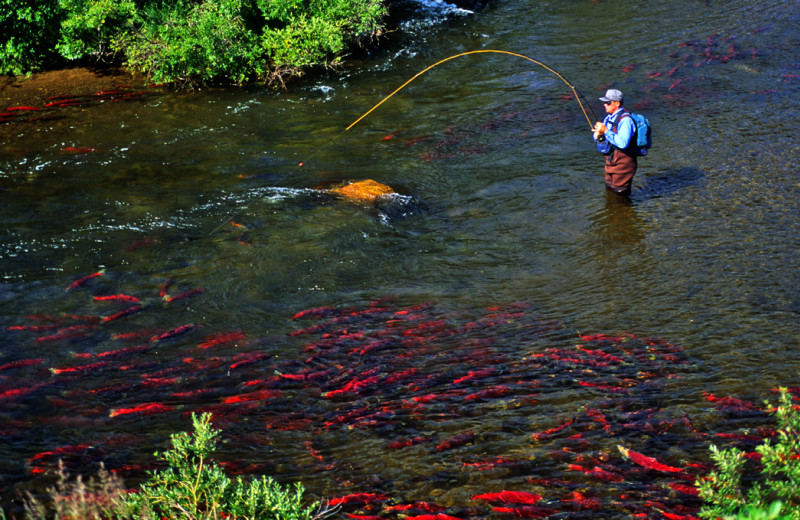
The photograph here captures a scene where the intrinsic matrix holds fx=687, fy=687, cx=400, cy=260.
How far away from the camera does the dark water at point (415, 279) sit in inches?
216

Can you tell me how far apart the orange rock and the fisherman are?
130 inches

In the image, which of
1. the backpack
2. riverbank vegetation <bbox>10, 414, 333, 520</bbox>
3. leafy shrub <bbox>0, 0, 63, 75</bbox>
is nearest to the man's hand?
the backpack

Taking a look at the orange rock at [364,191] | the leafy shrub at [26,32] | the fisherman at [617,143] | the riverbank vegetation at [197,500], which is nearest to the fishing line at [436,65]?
the orange rock at [364,191]

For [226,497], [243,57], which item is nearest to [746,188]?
[226,497]

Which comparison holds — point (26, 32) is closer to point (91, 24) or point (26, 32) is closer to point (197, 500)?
point (91, 24)

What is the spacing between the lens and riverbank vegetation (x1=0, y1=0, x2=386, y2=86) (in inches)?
595

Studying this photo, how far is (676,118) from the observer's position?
12.9 metres

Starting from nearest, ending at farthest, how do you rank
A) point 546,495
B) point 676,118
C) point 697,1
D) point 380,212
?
point 546,495
point 380,212
point 676,118
point 697,1

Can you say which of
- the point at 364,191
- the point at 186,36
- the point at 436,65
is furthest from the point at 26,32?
the point at 364,191

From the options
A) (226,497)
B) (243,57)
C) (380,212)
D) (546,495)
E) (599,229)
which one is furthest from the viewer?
(243,57)

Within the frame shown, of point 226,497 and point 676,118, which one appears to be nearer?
point 226,497

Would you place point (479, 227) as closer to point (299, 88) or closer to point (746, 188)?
point (746, 188)

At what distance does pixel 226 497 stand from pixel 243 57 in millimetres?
12906


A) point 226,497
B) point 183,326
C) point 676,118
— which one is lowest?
point 183,326
